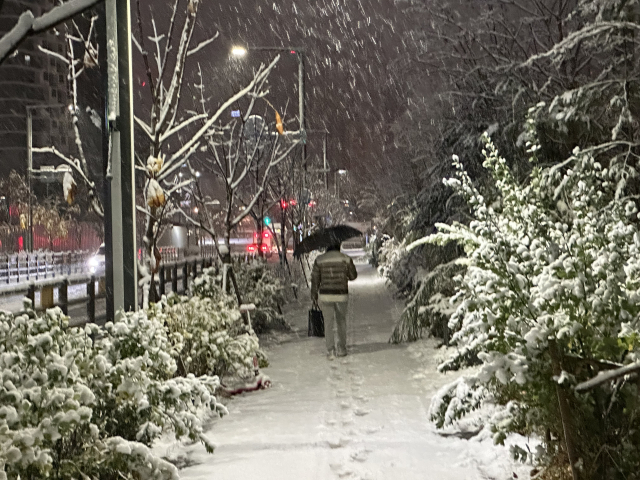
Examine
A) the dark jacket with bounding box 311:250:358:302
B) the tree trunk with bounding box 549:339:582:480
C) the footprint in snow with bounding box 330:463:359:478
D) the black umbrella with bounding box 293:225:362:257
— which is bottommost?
the footprint in snow with bounding box 330:463:359:478

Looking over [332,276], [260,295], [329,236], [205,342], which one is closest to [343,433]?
[205,342]

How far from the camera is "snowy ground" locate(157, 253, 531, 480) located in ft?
15.7

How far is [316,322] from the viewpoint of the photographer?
1173 cm

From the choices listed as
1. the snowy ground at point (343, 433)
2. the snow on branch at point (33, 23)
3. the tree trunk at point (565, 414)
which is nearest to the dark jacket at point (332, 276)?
the snowy ground at point (343, 433)

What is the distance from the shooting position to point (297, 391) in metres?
7.55

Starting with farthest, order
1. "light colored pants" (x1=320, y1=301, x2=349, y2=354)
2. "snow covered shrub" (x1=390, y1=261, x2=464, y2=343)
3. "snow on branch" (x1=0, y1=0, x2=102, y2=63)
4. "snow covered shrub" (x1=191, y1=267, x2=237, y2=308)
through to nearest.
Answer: "light colored pants" (x1=320, y1=301, x2=349, y2=354) < "snow covered shrub" (x1=390, y1=261, x2=464, y2=343) < "snow covered shrub" (x1=191, y1=267, x2=237, y2=308) < "snow on branch" (x1=0, y1=0, x2=102, y2=63)

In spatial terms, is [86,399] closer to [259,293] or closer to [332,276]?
[332,276]

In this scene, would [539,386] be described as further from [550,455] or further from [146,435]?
[146,435]

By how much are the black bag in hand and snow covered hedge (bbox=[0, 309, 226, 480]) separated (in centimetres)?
684

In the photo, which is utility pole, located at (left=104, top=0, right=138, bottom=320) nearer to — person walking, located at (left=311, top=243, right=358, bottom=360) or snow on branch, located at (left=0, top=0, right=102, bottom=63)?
snow on branch, located at (left=0, top=0, right=102, bottom=63)

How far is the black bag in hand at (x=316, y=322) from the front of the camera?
11656 mm

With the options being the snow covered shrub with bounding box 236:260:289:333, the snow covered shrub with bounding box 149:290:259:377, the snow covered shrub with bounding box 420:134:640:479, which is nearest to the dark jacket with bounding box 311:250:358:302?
the snow covered shrub with bounding box 236:260:289:333

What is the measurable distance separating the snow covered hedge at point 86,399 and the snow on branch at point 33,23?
5.45 feet

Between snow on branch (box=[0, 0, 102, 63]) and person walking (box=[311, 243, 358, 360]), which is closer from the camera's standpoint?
snow on branch (box=[0, 0, 102, 63])
